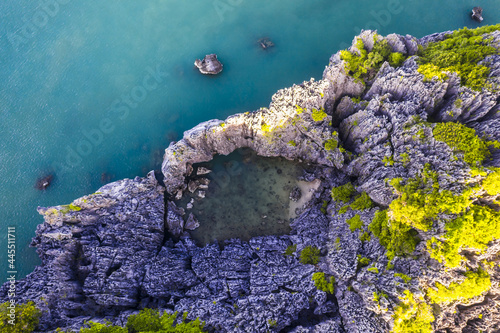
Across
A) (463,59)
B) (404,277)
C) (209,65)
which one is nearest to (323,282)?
(404,277)

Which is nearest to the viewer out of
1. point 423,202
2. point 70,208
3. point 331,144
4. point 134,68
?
point 423,202

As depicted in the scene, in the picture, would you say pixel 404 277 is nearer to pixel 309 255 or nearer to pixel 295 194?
pixel 309 255

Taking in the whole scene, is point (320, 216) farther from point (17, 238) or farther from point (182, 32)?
point (17, 238)

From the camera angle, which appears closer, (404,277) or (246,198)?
(404,277)

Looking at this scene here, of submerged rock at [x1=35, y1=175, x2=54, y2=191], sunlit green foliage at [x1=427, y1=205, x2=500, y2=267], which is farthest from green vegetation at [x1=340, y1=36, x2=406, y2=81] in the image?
submerged rock at [x1=35, y1=175, x2=54, y2=191]

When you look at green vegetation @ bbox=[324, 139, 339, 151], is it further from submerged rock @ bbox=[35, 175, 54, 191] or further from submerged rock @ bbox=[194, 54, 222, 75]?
submerged rock @ bbox=[35, 175, 54, 191]

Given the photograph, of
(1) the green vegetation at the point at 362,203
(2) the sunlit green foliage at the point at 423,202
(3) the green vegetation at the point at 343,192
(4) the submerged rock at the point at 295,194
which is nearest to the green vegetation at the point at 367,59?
(3) the green vegetation at the point at 343,192

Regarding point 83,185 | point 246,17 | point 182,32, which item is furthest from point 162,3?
point 83,185
